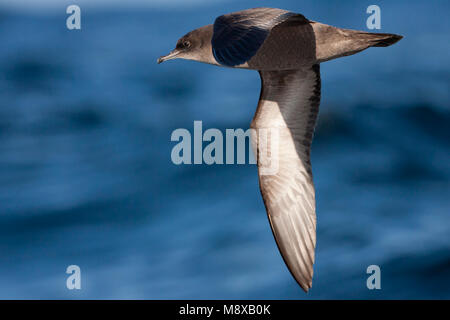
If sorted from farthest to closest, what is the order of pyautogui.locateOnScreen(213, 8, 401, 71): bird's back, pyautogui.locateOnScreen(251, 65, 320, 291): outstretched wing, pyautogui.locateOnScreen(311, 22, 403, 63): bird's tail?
pyautogui.locateOnScreen(251, 65, 320, 291): outstretched wing
pyautogui.locateOnScreen(311, 22, 403, 63): bird's tail
pyautogui.locateOnScreen(213, 8, 401, 71): bird's back

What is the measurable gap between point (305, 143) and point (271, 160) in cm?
52

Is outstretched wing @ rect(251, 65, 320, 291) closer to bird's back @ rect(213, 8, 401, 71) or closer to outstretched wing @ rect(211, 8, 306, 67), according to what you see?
bird's back @ rect(213, 8, 401, 71)

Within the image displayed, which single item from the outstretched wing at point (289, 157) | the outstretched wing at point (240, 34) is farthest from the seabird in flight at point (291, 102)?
the outstretched wing at point (240, 34)

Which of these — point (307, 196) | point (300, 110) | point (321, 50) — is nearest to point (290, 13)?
point (321, 50)

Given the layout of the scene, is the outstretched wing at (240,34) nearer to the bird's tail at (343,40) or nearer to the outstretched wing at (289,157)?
the bird's tail at (343,40)

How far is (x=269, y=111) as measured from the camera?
10.2 meters

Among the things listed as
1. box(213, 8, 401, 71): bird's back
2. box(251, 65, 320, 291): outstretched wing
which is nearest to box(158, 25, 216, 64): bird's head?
box(213, 8, 401, 71): bird's back

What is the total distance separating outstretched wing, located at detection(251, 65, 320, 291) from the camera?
9.83 metres

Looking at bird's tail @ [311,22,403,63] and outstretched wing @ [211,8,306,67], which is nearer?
outstretched wing @ [211,8,306,67]

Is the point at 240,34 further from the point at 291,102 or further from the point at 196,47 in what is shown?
the point at 291,102

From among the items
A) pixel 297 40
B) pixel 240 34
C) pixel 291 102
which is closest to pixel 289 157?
pixel 291 102

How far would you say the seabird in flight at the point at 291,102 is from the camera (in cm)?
873

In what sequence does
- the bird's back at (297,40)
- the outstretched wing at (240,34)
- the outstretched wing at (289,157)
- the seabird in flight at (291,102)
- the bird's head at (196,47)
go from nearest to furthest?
the outstretched wing at (240,34)
the bird's back at (297,40)
the seabird in flight at (291,102)
the bird's head at (196,47)
the outstretched wing at (289,157)

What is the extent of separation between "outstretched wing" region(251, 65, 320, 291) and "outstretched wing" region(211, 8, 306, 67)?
188 cm
